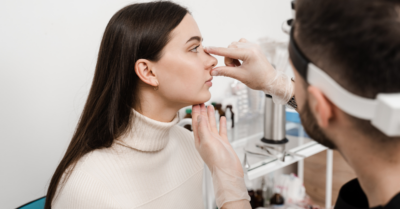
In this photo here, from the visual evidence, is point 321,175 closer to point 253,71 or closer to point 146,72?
point 253,71

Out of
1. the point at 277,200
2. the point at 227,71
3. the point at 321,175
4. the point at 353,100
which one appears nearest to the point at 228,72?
the point at 227,71

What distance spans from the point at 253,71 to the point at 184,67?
0.86 ft

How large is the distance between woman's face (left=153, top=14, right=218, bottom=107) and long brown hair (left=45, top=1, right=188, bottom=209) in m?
0.03

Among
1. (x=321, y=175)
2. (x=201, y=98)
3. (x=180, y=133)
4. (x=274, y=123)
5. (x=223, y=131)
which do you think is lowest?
(x=321, y=175)

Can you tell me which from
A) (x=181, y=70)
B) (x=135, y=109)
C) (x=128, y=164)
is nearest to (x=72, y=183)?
(x=128, y=164)

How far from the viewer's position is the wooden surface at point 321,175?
206 cm

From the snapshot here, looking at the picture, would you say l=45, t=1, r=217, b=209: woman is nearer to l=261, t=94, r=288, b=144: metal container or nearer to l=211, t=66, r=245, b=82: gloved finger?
l=211, t=66, r=245, b=82: gloved finger

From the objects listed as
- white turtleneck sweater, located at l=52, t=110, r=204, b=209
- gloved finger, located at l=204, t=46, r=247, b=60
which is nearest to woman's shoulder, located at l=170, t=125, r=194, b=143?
white turtleneck sweater, located at l=52, t=110, r=204, b=209

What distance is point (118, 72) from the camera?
3.37 feet

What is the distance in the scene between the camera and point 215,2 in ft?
6.26

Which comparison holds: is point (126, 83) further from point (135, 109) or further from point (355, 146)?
point (355, 146)

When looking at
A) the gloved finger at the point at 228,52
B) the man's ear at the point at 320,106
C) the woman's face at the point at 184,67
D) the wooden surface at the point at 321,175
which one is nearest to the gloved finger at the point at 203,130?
the woman's face at the point at 184,67

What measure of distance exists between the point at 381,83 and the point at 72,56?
48.8 inches

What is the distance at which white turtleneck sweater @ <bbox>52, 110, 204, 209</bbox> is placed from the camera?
3.07 ft
